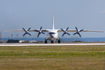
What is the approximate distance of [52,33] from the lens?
191 feet

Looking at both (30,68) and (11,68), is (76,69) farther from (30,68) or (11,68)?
(11,68)

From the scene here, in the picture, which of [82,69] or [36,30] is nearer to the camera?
[82,69]

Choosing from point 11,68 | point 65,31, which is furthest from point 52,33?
point 11,68

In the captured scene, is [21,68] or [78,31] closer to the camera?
[21,68]

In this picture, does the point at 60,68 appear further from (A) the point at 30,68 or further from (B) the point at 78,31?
(B) the point at 78,31

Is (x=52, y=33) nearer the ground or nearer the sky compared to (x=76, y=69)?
nearer the sky

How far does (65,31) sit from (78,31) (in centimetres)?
410

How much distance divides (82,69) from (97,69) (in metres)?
0.96

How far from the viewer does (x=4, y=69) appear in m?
14.4

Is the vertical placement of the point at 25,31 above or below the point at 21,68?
above

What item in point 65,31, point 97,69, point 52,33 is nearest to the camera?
point 97,69

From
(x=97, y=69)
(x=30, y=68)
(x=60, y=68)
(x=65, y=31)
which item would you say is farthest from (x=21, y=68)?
(x=65, y=31)

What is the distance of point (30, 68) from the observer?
14.7 m

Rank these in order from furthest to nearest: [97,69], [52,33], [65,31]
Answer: [65,31], [52,33], [97,69]
